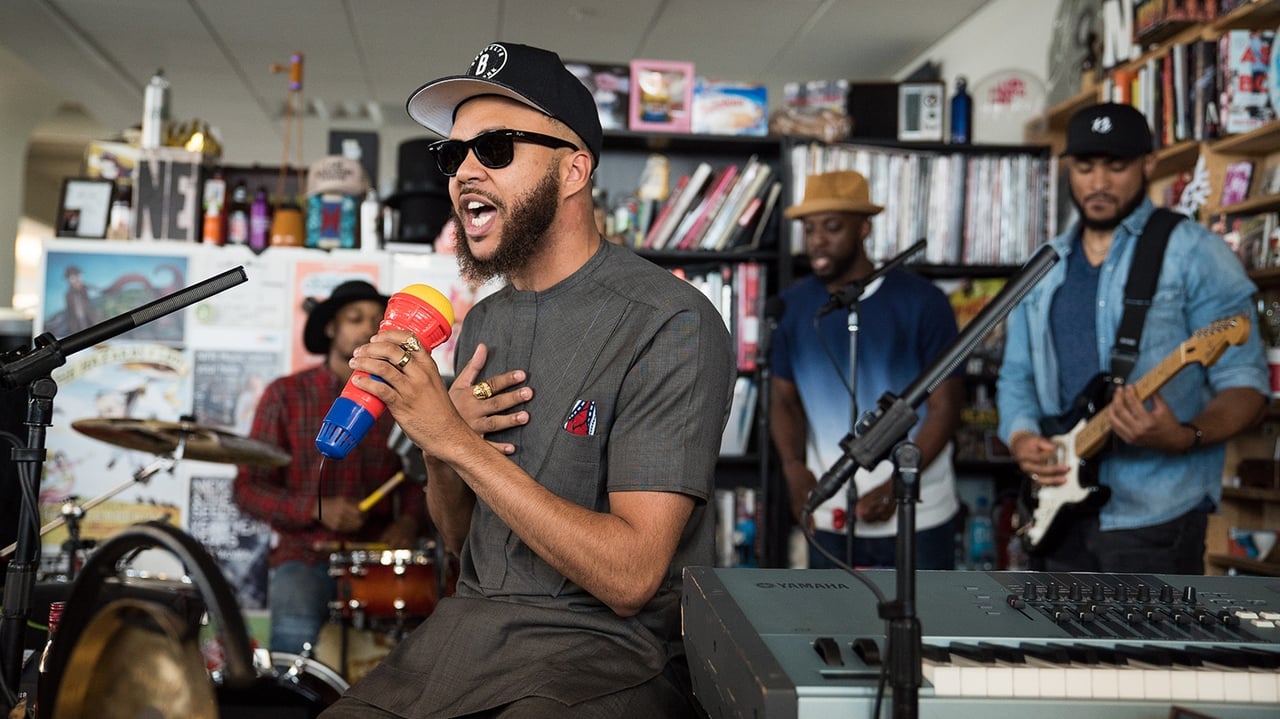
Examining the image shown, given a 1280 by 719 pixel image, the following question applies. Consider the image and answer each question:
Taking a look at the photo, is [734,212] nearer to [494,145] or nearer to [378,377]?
[494,145]

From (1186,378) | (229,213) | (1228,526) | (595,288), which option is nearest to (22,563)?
(595,288)

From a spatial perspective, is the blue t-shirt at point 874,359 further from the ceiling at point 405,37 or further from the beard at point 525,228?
the ceiling at point 405,37

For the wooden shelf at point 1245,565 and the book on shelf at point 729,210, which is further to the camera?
the book on shelf at point 729,210

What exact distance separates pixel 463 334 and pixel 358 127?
7.57 meters

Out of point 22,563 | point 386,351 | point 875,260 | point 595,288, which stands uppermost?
point 875,260

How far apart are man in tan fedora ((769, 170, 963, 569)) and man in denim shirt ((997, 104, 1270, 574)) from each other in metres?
0.46

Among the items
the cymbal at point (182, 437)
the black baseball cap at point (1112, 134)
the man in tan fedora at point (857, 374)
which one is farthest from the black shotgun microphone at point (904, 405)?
the cymbal at point (182, 437)

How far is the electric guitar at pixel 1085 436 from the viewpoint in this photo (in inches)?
→ 97.7

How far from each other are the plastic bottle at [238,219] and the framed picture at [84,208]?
1.40 feet

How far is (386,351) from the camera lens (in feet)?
4.42

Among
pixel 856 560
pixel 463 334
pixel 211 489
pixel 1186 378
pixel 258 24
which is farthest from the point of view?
pixel 258 24

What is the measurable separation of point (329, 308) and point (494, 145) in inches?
92.9

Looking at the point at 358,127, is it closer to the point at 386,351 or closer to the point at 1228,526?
the point at 1228,526

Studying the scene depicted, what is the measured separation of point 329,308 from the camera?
389 centimetres
